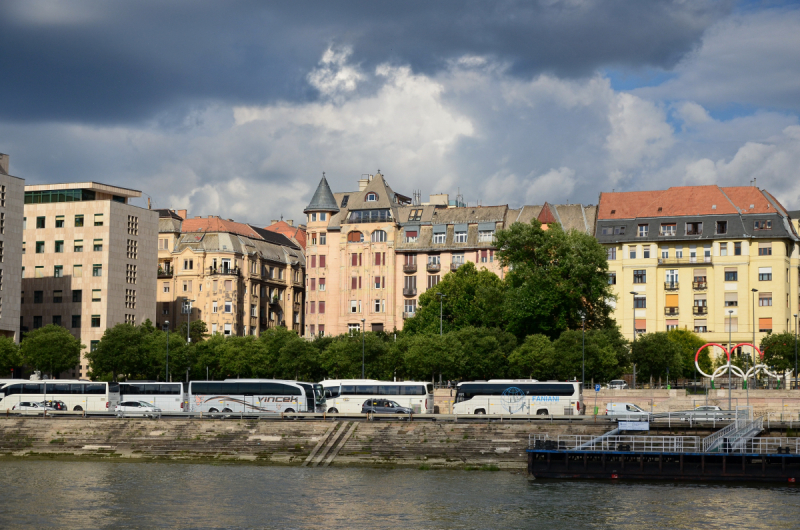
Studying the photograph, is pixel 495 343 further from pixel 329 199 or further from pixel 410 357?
pixel 329 199

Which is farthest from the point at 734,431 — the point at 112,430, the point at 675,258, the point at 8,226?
the point at 8,226

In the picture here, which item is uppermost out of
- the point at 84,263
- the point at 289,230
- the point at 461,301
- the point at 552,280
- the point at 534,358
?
the point at 289,230

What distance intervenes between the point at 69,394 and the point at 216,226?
249 ft

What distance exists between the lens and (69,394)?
88500 millimetres

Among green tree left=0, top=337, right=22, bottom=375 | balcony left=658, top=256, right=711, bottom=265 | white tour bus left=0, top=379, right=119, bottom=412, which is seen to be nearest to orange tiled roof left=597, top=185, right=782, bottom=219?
balcony left=658, top=256, right=711, bottom=265

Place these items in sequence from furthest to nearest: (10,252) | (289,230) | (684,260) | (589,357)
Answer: (289,230), (10,252), (684,260), (589,357)

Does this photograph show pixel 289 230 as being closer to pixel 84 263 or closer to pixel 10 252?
pixel 84 263

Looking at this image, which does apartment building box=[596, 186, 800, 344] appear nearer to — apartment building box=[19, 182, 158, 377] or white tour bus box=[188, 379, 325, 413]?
white tour bus box=[188, 379, 325, 413]

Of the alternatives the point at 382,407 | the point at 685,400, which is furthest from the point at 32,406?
the point at 685,400

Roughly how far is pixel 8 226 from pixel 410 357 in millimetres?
54731

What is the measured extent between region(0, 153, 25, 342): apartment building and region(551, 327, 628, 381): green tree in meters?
66.6

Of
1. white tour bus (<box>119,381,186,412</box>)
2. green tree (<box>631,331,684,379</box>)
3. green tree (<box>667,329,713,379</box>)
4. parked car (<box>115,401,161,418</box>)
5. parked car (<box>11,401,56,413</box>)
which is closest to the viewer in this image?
parked car (<box>115,401,161,418</box>)

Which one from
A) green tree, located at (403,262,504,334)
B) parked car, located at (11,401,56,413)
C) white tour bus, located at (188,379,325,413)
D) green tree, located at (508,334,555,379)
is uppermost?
green tree, located at (403,262,504,334)

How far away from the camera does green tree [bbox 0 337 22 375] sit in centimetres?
11700
